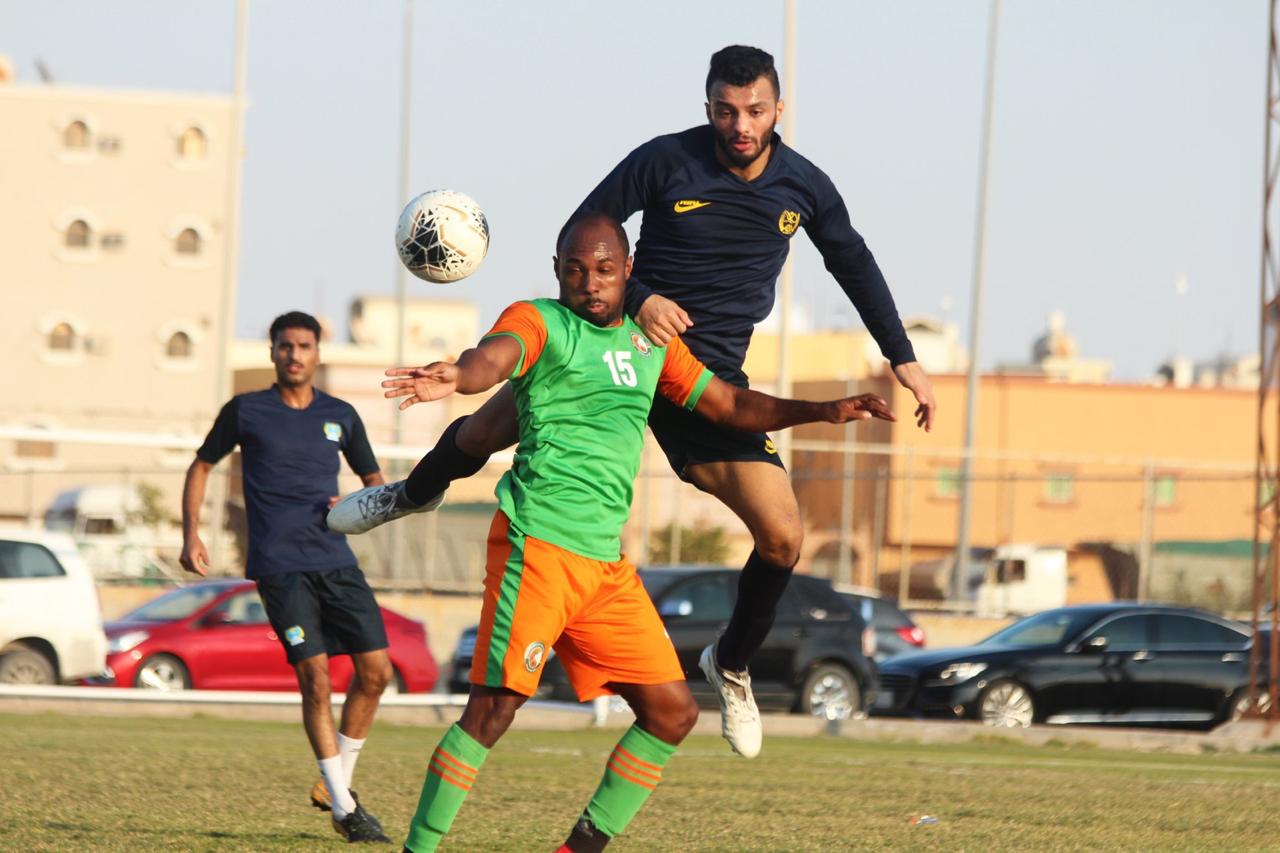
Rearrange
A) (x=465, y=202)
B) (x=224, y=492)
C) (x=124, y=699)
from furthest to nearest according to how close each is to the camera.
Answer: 1. (x=224, y=492)
2. (x=124, y=699)
3. (x=465, y=202)

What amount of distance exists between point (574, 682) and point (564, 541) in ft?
1.76

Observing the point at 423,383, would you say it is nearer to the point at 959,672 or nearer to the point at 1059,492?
the point at 959,672

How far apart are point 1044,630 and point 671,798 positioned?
Result: 11.2 meters

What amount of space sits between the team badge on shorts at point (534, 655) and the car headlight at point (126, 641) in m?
15.2

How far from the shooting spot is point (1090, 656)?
65.8ft

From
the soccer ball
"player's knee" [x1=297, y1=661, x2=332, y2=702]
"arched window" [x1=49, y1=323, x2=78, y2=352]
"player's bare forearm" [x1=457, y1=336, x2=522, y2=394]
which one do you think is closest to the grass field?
"player's knee" [x1=297, y1=661, x2=332, y2=702]

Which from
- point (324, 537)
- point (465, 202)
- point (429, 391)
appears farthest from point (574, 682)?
point (324, 537)

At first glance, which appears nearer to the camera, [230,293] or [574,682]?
[574,682]

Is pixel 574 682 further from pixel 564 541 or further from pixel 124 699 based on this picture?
pixel 124 699

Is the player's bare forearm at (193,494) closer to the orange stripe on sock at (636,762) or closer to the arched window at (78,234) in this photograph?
the orange stripe on sock at (636,762)

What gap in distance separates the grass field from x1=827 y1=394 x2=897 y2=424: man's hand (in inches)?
82.5

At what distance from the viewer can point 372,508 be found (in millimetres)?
7934

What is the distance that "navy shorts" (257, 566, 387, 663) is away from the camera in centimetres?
891

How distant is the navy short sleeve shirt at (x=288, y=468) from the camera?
901cm
